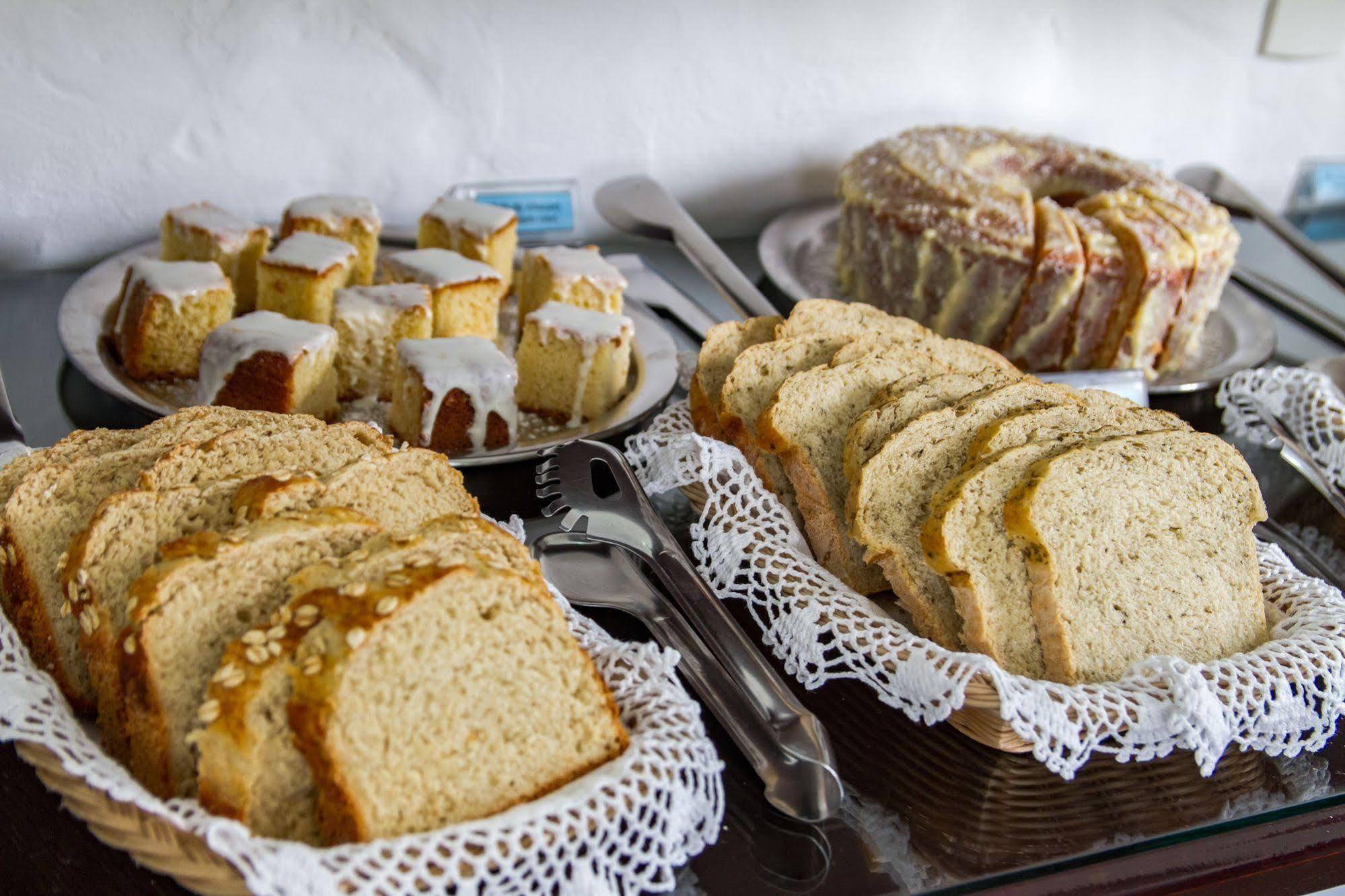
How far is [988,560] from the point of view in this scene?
110 cm

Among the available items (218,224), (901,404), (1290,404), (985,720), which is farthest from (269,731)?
(1290,404)

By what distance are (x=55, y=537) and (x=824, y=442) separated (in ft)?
2.52

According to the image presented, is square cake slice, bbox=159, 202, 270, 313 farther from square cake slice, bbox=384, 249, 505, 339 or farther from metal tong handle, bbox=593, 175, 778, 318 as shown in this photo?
metal tong handle, bbox=593, 175, 778, 318

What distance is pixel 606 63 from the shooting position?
210 cm

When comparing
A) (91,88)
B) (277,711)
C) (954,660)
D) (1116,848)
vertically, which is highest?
(91,88)

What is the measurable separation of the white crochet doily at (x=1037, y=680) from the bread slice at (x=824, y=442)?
0.11ft

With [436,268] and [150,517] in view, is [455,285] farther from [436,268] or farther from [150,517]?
[150,517]

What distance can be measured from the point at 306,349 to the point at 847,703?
79cm

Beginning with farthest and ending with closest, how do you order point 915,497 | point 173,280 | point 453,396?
point 173,280, point 453,396, point 915,497

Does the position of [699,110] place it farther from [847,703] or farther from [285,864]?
[285,864]

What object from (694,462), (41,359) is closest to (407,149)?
(41,359)

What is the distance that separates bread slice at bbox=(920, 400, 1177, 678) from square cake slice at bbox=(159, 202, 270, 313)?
1.08 meters

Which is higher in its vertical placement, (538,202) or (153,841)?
(153,841)

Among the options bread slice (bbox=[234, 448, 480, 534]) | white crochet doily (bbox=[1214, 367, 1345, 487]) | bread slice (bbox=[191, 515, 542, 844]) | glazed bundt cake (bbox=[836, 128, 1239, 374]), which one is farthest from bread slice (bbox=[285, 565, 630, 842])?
white crochet doily (bbox=[1214, 367, 1345, 487])
